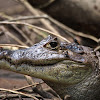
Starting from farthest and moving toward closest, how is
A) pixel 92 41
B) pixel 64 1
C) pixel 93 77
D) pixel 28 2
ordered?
pixel 28 2, pixel 64 1, pixel 92 41, pixel 93 77

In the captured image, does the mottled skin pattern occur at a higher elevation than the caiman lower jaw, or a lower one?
higher

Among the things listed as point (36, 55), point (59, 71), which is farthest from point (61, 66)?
point (36, 55)

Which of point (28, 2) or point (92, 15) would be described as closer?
point (92, 15)

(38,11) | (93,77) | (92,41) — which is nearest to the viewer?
(93,77)

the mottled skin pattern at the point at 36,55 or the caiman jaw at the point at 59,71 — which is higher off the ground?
the mottled skin pattern at the point at 36,55

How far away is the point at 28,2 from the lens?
4609 mm

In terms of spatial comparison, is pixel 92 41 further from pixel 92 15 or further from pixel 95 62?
pixel 95 62

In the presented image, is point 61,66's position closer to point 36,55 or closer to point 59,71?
point 59,71

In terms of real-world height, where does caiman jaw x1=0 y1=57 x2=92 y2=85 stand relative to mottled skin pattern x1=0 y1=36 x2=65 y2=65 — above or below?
below

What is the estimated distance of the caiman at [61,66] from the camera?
76.9 inches

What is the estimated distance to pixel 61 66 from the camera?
2.02m

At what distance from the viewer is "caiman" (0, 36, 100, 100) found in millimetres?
1954

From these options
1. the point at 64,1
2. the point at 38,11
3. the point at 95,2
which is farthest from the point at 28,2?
the point at 95,2

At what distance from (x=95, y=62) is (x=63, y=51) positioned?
1.04 ft
